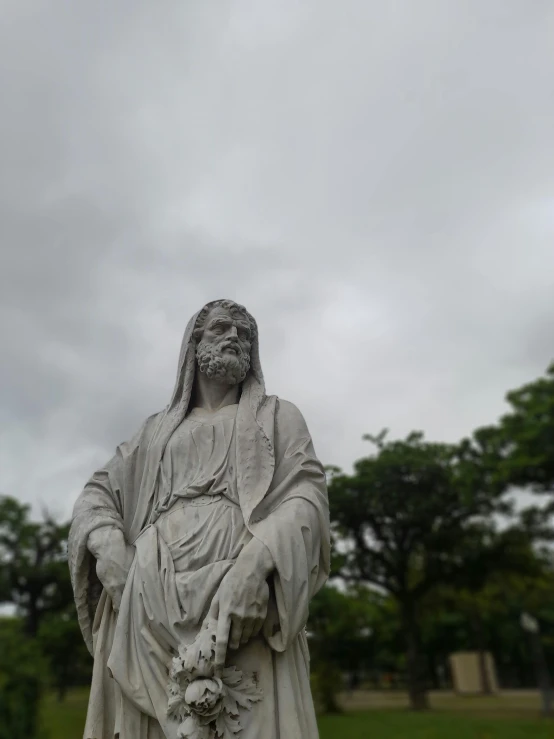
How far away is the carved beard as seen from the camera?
16.3 feet

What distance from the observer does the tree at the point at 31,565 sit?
107 feet

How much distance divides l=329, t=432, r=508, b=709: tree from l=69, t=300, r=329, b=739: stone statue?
25165mm

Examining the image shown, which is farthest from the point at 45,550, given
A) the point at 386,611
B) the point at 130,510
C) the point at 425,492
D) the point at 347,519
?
the point at 130,510

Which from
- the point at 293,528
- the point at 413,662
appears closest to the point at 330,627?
the point at 413,662

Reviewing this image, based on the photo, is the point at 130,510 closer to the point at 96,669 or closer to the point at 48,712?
the point at 96,669

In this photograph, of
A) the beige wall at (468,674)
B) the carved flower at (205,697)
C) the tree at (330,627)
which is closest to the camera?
the carved flower at (205,697)

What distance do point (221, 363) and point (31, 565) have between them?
104 feet

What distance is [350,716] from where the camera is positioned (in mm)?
30734

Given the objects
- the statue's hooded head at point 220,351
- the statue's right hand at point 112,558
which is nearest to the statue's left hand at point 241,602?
the statue's right hand at point 112,558

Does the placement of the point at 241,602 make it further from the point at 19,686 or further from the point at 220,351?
the point at 19,686

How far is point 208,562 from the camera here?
413 cm

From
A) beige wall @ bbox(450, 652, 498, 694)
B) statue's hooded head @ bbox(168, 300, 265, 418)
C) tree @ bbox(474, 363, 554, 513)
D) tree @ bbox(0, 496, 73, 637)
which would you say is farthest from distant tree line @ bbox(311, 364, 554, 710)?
statue's hooded head @ bbox(168, 300, 265, 418)

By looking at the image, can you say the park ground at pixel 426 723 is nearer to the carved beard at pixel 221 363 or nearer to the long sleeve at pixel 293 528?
the carved beard at pixel 221 363

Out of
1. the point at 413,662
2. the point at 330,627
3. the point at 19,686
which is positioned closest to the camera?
the point at 19,686
